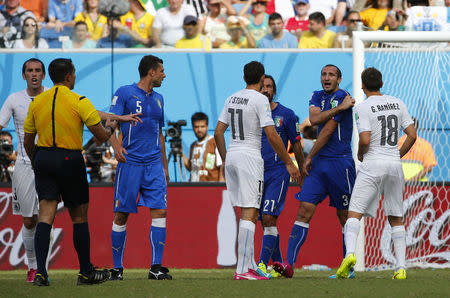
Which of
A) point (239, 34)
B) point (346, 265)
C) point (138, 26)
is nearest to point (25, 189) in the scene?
point (346, 265)

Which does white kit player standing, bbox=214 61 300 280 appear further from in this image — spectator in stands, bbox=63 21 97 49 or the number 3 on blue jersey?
spectator in stands, bbox=63 21 97 49

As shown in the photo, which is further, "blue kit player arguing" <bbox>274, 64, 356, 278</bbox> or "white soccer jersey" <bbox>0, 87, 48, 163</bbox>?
"white soccer jersey" <bbox>0, 87, 48, 163</bbox>

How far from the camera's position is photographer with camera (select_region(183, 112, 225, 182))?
11367mm

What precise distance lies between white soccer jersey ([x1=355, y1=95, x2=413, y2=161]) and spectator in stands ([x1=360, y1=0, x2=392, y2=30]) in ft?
21.2

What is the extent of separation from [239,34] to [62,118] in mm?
8411

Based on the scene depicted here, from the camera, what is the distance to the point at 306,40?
1490 cm

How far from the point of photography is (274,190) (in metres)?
8.25

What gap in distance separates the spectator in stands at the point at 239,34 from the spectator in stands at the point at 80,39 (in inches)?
96.1

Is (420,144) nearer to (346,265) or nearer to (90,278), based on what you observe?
(346,265)

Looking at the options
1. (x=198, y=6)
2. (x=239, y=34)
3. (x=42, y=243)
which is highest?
(x=198, y=6)

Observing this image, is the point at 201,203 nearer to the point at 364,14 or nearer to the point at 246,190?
the point at 246,190

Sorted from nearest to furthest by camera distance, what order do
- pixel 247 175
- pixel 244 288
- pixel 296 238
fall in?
pixel 244 288, pixel 247 175, pixel 296 238

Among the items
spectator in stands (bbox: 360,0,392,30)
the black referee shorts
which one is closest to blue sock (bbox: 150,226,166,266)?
the black referee shorts

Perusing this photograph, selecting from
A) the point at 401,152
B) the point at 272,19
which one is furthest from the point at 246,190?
the point at 272,19
